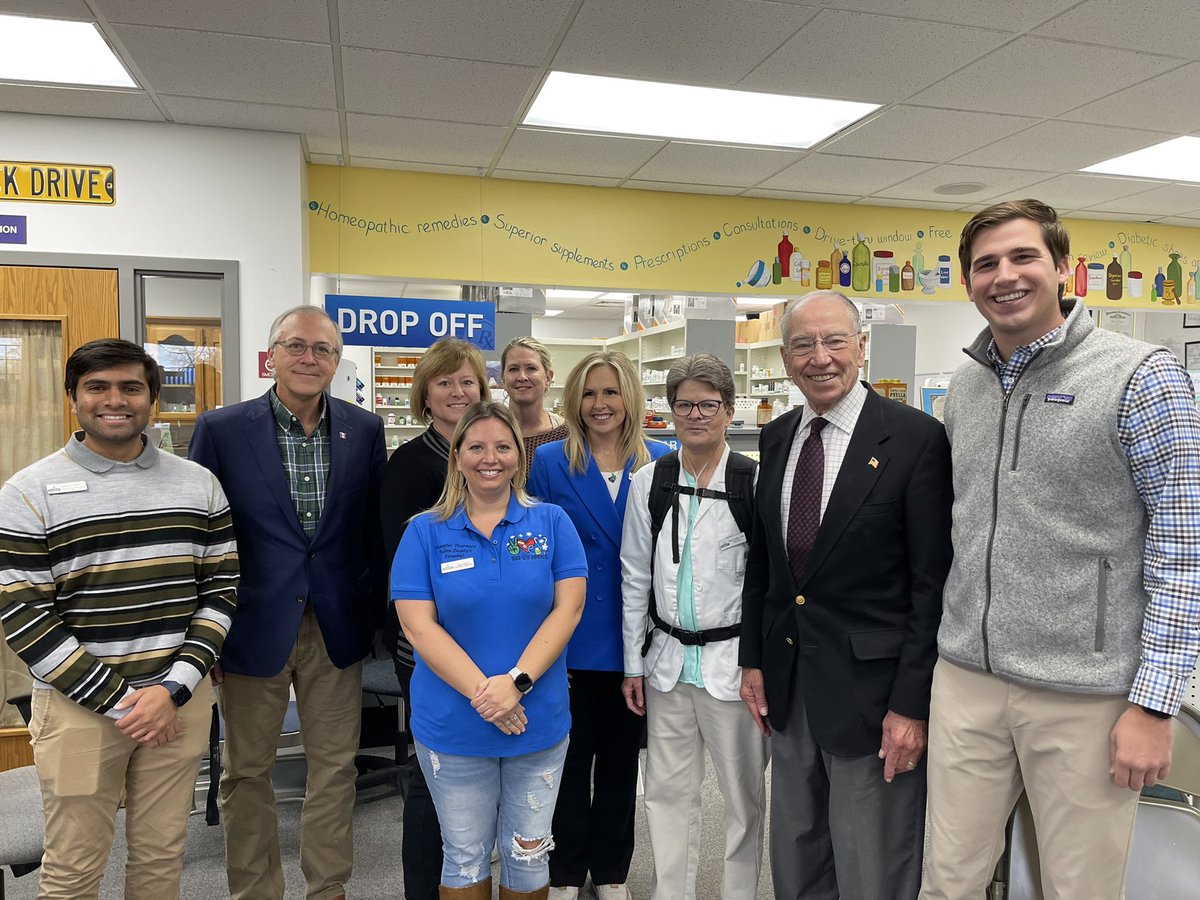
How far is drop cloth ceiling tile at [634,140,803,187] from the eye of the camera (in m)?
4.50

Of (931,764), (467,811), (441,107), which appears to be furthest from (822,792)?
(441,107)

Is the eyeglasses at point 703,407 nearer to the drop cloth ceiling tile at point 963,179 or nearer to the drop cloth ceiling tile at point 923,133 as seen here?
the drop cloth ceiling tile at point 923,133

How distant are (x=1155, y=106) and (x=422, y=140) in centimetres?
371

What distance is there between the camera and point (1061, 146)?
4461mm

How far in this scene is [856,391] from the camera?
79.7 inches

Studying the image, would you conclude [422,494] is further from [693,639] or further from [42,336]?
[42,336]

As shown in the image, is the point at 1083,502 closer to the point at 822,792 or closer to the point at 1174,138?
the point at 822,792

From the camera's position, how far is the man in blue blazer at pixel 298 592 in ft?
7.51

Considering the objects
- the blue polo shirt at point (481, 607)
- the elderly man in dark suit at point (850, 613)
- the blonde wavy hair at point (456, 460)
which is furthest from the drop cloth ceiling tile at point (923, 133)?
the blue polo shirt at point (481, 607)

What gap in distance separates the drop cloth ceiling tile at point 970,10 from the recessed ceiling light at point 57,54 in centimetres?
284

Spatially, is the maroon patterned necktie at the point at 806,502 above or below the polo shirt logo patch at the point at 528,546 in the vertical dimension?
above

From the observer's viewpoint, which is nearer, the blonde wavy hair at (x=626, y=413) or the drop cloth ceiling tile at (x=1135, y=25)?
the blonde wavy hair at (x=626, y=413)

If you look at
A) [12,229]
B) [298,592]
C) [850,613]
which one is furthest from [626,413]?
[12,229]

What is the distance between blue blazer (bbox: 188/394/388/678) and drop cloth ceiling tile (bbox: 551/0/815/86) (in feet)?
6.22
